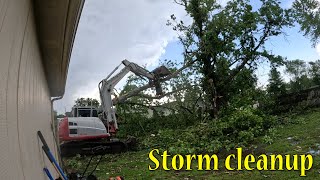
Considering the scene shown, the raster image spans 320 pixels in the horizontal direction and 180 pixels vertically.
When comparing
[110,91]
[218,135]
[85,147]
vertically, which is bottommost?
[85,147]

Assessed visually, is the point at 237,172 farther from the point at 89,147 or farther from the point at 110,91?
the point at 110,91

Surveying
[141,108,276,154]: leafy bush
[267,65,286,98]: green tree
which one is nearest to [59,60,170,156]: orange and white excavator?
[141,108,276,154]: leafy bush

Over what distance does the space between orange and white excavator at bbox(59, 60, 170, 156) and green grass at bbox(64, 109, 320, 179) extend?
24.4 inches

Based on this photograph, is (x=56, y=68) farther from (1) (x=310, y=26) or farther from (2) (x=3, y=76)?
(1) (x=310, y=26)

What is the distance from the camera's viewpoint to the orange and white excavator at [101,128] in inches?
543

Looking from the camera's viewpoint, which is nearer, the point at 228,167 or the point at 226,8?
the point at 228,167

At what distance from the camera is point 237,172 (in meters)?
8.52

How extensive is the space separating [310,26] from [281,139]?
20.7m

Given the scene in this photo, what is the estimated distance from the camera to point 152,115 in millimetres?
19844

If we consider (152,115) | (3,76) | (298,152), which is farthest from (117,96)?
(3,76)

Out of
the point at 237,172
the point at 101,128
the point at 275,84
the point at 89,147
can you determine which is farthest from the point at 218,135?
the point at 275,84

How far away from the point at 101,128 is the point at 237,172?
6876 millimetres

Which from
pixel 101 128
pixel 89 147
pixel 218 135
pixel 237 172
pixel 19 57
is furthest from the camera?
pixel 101 128

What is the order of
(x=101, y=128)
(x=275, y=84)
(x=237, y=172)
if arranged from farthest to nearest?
(x=275, y=84) < (x=101, y=128) < (x=237, y=172)
